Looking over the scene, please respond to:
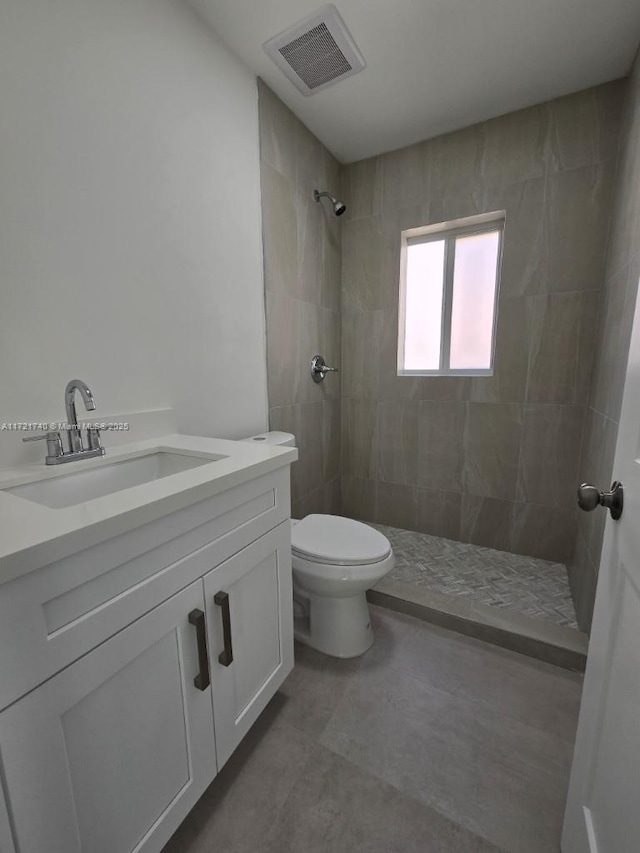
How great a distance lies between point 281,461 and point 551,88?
212 centimetres

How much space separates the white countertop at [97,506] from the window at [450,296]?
1559 mm

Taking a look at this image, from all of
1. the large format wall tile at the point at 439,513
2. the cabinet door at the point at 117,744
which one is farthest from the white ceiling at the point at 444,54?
the large format wall tile at the point at 439,513

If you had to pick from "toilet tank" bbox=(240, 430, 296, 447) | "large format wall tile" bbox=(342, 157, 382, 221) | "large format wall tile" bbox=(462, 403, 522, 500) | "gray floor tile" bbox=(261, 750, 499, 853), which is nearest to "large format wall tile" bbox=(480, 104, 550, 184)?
"large format wall tile" bbox=(342, 157, 382, 221)

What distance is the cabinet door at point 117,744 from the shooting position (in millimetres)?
508

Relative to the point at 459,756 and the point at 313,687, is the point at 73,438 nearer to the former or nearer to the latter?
the point at 313,687

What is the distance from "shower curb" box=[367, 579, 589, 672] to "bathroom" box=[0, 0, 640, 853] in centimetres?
1

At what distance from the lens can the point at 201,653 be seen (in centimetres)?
79

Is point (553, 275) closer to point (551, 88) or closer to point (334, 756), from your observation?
point (551, 88)

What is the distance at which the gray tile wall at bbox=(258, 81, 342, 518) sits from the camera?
5.63 feet

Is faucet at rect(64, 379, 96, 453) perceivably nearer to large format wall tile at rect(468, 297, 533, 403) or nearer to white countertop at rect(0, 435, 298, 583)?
white countertop at rect(0, 435, 298, 583)

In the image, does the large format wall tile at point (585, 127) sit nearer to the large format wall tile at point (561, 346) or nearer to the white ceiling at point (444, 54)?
the white ceiling at point (444, 54)

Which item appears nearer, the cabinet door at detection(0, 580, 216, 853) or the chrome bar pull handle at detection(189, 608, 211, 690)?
the cabinet door at detection(0, 580, 216, 853)

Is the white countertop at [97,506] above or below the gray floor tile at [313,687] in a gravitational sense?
above

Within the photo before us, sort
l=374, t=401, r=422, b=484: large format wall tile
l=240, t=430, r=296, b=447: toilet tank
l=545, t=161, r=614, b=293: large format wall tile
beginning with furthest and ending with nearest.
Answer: l=374, t=401, r=422, b=484: large format wall tile
l=545, t=161, r=614, b=293: large format wall tile
l=240, t=430, r=296, b=447: toilet tank
